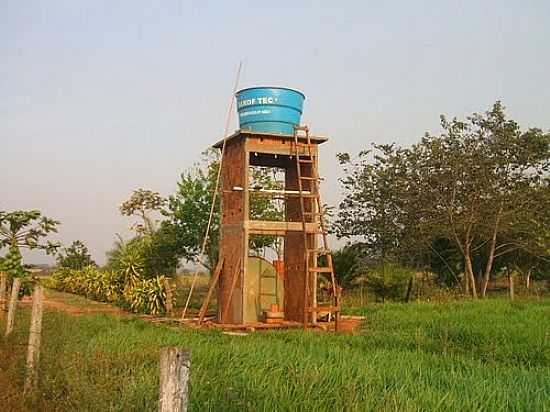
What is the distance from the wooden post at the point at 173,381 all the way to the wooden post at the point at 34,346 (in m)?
3.48

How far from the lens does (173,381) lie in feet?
11.1

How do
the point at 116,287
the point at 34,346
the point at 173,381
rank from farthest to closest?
the point at 116,287
the point at 34,346
the point at 173,381

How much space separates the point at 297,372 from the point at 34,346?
3096 millimetres

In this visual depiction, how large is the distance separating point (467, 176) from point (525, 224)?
2.59 m

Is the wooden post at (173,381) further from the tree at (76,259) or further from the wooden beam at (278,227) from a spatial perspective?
the tree at (76,259)

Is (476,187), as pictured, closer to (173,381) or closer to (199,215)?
(199,215)

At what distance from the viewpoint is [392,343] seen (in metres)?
9.08

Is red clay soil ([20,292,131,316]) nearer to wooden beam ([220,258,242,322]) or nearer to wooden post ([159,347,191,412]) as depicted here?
wooden beam ([220,258,242,322])

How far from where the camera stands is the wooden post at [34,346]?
6.38 m

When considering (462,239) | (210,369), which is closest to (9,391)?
(210,369)

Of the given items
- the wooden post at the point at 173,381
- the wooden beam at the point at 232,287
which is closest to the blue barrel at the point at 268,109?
the wooden beam at the point at 232,287

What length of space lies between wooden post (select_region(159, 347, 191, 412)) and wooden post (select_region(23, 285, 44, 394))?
3477 mm

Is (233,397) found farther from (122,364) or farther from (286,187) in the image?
(286,187)

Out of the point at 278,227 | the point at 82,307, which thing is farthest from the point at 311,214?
the point at 82,307
